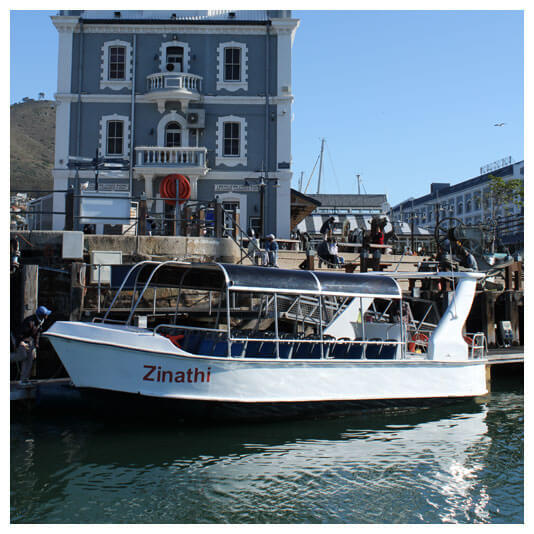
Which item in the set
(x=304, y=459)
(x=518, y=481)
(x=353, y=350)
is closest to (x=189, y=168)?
(x=353, y=350)

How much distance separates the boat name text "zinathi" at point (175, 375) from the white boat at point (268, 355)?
19 millimetres

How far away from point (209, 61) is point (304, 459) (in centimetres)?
2251

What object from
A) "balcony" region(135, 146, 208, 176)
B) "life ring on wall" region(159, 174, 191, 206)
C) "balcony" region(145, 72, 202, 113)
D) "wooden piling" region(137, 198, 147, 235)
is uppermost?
"balcony" region(145, 72, 202, 113)

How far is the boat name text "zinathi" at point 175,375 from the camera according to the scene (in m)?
11.9

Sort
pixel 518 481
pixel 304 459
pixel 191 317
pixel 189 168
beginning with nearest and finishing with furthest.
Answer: pixel 518 481, pixel 304 459, pixel 191 317, pixel 189 168

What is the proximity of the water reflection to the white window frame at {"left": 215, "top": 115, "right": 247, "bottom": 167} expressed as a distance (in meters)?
17.5

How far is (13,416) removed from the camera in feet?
42.3

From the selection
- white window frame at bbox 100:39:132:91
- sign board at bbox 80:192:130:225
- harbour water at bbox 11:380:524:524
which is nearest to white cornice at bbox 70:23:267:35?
white window frame at bbox 100:39:132:91

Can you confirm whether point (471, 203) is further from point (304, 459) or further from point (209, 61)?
point (304, 459)

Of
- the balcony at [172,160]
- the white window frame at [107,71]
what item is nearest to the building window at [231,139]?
the balcony at [172,160]

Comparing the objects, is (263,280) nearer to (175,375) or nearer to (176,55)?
(175,375)

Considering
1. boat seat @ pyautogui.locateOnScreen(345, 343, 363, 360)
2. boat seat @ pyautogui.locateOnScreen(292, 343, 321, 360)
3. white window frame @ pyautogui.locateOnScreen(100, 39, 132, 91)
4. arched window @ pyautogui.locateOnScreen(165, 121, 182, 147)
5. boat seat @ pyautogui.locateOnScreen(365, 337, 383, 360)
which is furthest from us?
arched window @ pyautogui.locateOnScreen(165, 121, 182, 147)

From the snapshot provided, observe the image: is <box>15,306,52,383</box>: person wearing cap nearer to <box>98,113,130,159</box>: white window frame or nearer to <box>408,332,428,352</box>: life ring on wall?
<box>408,332,428,352</box>: life ring on wall

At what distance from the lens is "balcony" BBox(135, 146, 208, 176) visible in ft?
90.2
